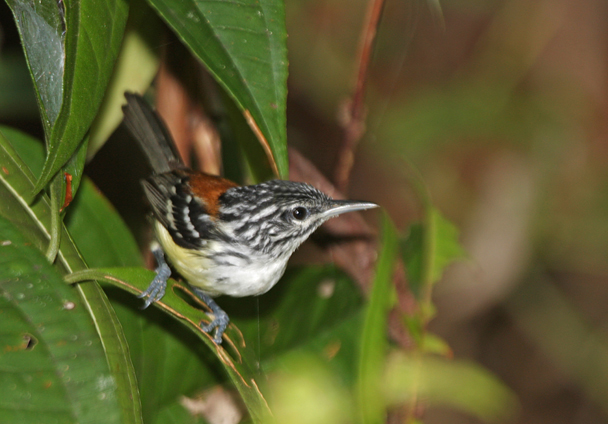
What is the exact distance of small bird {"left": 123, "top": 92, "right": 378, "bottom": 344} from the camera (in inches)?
97.3

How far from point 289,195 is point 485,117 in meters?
4.80

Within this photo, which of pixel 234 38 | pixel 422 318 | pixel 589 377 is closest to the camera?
pixel 234 38

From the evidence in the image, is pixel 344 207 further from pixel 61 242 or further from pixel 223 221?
pixel 61 242

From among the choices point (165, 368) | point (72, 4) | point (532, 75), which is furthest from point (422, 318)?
point (532, 75)

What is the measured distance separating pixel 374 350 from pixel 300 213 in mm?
810

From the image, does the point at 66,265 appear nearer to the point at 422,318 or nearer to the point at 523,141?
the point at 422,318

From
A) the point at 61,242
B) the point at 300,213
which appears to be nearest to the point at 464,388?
the point at 300,213

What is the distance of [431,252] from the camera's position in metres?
2.90

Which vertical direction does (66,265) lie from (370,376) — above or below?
above

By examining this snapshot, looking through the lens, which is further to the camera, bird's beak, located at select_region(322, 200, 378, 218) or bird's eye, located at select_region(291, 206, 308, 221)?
bird's eye, located at select_region(291, 206, 308, 221)

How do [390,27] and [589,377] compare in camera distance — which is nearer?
[589,377]

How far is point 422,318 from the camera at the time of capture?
2791 mm

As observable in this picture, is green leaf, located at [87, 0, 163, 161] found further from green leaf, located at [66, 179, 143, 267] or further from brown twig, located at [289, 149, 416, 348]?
brown twig, located at [289, 149, 416, 348]

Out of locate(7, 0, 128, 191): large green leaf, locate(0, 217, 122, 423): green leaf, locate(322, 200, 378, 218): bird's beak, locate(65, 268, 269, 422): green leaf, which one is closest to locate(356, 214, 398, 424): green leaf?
locate(322, 200, 378, 218): bird's beak
